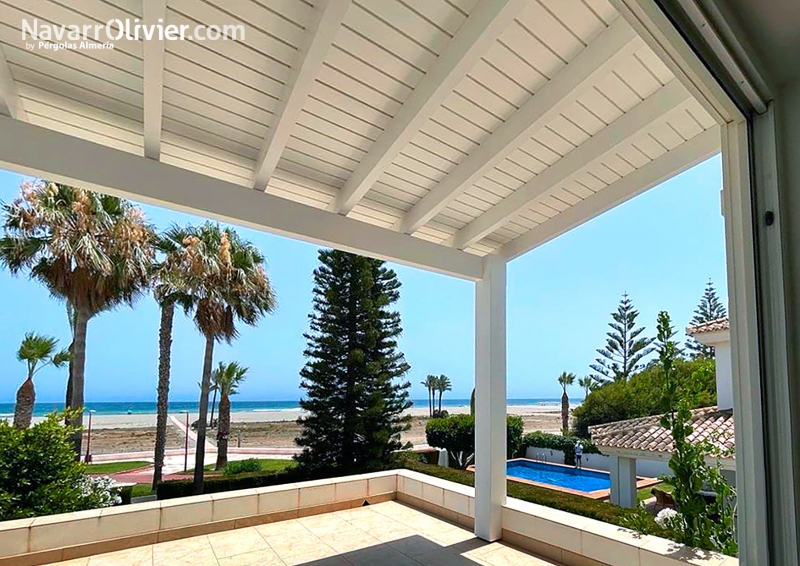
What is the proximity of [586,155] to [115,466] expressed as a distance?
2004 centimetres

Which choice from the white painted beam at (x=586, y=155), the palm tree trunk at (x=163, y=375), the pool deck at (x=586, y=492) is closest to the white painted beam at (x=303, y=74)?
the white painted beam at (x=586, y=155)

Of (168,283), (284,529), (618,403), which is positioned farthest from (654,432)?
(618,403)

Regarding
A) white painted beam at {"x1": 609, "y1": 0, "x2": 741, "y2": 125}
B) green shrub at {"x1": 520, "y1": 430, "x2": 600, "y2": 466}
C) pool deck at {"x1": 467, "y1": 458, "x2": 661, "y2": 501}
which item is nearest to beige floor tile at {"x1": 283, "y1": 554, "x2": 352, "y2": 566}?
white painted beam at {"x1": 609, "y1": 0, "x2": 741, "y2": 125}

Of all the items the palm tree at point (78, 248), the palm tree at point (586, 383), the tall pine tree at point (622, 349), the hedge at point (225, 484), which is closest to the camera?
the hedge at point (225, 484)

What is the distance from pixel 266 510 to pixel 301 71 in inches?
153

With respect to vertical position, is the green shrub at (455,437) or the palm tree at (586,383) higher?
the palm tree at (586,383)

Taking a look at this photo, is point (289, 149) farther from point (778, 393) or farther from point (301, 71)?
point (778, 393)

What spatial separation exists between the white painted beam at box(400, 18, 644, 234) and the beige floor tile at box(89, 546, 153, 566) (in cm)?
327

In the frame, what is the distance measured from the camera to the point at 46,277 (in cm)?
802

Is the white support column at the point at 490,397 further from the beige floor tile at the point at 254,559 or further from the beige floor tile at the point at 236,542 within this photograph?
the beige floor tile at the point at 236,542

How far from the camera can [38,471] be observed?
4.31 metres

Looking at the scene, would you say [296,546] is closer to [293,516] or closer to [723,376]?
[293,516]

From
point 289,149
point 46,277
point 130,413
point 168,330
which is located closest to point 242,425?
point 130,413

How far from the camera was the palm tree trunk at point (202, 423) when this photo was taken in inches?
350
